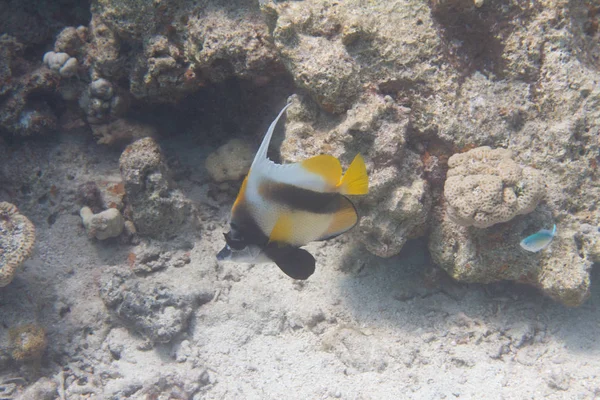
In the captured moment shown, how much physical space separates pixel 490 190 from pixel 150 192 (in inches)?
122

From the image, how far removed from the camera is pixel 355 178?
1.81m

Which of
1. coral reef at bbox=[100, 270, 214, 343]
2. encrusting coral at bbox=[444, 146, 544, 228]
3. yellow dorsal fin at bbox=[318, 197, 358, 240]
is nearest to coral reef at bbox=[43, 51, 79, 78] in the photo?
coral reef at bbox=[100, 270, 214, 343]

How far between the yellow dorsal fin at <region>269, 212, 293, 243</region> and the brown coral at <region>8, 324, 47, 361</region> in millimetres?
2737

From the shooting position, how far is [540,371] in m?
3.17

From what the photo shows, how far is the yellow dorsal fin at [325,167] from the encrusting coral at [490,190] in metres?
1.42

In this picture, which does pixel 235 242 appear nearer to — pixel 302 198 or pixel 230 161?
pixel 302 198

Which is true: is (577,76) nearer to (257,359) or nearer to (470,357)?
→ (470,357)

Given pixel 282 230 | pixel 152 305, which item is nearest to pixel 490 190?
pixel 282 230

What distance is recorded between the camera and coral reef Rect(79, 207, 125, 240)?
3814mm

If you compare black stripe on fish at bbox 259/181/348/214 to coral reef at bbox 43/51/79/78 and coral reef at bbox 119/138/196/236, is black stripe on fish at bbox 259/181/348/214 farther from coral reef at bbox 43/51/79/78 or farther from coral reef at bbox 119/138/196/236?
coral reef at bbox 43/51/79/78

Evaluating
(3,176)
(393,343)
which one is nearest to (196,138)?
(3,176)

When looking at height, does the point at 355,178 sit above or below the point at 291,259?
above

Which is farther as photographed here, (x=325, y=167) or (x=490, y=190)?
(x=490, y=190)

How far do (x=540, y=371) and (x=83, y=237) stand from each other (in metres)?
4.53
